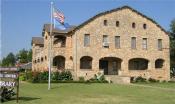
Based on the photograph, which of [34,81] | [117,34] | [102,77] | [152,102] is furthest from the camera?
[117,34]

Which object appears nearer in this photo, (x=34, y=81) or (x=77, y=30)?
(x=34, y=81)

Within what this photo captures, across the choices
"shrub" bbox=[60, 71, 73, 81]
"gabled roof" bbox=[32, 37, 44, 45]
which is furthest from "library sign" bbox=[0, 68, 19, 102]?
"gabled roof" bbox=[32, 37, 44, 45]

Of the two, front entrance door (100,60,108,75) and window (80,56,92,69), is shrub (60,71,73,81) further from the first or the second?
front entrance door (100,60,108,75)

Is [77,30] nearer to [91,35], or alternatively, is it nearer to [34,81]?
[91,35]

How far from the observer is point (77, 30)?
51438 mm

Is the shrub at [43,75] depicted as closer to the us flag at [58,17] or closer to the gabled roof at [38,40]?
the us flag at [58,17]

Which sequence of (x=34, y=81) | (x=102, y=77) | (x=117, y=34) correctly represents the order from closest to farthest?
(x=34, y=81) < (x=102, y=77) < (x=117, y=34)

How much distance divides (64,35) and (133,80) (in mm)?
11521

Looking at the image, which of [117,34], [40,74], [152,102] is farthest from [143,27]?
[152,102]

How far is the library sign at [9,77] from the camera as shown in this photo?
2047cm

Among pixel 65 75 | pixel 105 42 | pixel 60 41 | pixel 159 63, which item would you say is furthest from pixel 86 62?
pixel 159 63

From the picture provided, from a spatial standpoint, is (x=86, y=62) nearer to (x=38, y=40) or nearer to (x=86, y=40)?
(x=86, y=40)

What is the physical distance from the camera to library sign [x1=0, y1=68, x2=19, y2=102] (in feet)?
67.2

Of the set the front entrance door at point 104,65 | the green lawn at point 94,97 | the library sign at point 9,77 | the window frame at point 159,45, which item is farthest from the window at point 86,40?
the library sign at point 9,77
